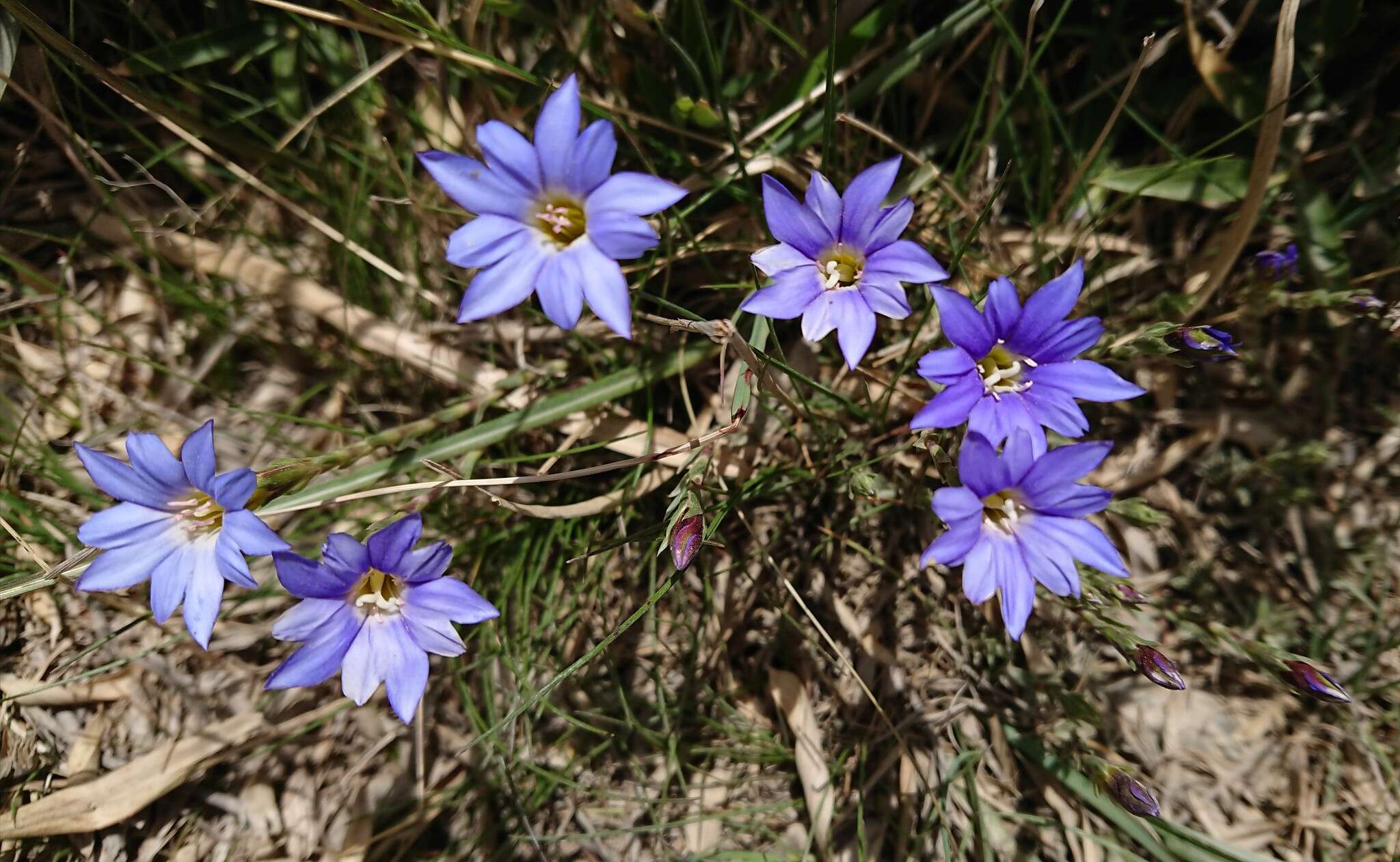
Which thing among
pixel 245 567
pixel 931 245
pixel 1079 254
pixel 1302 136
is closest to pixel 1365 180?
pixel 1302 136

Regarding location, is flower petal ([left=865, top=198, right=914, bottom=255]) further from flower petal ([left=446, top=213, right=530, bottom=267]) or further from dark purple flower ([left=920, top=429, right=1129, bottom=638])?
flower petal ([left=446, top=213, right=530, bottom=267])

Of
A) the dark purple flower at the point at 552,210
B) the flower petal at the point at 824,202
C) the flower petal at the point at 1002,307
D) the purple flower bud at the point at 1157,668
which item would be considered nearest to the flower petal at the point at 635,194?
A: the dark purple flower at the point at 552,210

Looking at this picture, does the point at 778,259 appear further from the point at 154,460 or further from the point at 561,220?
the point at 154,460

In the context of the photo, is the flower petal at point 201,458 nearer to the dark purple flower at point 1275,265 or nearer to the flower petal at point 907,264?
the flower petal at point 907,264

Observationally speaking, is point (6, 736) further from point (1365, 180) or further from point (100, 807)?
point (1365, 180)

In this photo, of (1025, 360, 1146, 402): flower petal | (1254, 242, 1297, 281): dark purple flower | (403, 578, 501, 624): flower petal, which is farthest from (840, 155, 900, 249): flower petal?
(1254, 242, 1297, 281): dark purple flower

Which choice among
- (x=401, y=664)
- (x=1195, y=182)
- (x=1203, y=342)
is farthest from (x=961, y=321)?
(x=401, y=664)
